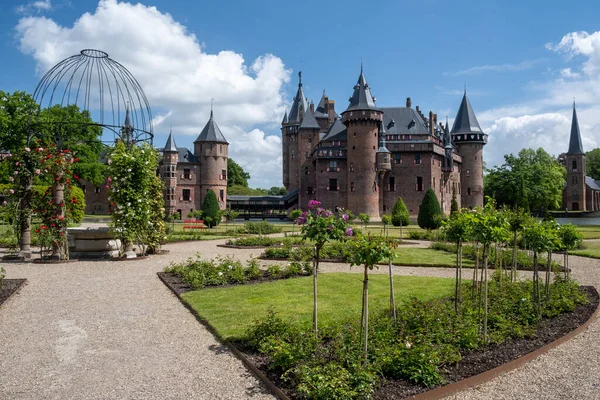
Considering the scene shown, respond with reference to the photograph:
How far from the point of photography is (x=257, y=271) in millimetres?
11719

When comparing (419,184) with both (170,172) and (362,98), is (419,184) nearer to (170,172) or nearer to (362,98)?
(362,98)

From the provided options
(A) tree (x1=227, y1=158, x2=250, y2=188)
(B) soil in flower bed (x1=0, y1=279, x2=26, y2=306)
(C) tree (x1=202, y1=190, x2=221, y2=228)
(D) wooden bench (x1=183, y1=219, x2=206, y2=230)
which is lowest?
(B) soil in flower bed (x1=0, y1=279, x2=26, y2=306)

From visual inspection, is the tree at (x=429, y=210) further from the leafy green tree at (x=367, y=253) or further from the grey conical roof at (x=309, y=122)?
the grey conical roof at (x=309, y=122)

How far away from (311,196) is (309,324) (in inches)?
1888

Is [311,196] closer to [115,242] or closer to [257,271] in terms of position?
[115,242]

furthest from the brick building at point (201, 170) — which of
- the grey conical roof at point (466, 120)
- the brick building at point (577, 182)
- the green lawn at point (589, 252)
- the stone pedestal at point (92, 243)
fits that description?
the brick building at point (577, 182)

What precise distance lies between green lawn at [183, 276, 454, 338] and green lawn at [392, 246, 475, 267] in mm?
3302

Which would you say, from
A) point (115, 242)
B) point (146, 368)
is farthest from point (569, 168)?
point (146, 368)

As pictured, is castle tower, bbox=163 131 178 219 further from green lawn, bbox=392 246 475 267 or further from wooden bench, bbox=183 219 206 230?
green lawn, bbox=392 246 475 267

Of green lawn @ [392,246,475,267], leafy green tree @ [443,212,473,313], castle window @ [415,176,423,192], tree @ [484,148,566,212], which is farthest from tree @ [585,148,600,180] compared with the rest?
leafy green tree @ [443,212,473,313]

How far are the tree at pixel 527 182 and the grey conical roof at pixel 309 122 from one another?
25905mm

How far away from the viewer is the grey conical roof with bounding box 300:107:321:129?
194 feet

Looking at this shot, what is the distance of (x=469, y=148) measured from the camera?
58.6 metres

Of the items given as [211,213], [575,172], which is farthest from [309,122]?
[575,172]
